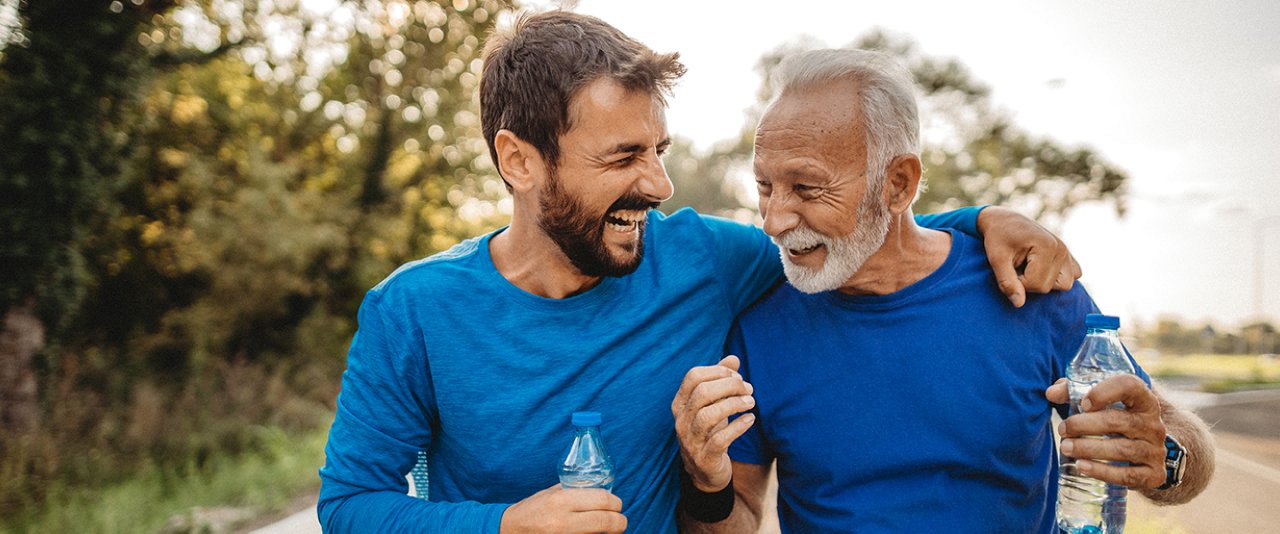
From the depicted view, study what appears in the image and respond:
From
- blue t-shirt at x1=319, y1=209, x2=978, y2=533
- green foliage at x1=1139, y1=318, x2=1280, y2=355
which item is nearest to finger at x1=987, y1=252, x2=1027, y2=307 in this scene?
blue t-shirt at x1=319, y1=209, x2=978, y2=533

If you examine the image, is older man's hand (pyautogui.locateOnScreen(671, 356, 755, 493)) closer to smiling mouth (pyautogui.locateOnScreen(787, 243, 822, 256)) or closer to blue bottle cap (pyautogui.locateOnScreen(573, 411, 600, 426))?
blue bottle cap (pyautogui.locateOnScreen(573, 411, 600, 426))

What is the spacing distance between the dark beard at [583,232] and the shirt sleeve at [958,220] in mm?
1079

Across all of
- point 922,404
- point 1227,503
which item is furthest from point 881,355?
point 1227,503

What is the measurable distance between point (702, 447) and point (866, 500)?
0.62 meters

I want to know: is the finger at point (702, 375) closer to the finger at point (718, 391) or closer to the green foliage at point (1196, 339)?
the finger at point (718, 391)

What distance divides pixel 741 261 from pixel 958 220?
2.52 feet

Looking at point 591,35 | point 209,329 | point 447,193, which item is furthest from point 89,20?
point 591,35

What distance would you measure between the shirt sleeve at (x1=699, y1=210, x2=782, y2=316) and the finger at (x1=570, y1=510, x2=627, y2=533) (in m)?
0.94

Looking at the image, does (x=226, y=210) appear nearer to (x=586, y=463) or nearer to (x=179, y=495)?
(x=179, y=495)

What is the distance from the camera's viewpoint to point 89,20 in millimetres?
9414

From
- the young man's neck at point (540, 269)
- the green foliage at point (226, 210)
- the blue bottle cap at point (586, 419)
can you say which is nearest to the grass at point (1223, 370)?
the green foliage at point (226, 210)

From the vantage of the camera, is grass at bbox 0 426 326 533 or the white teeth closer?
the white teeth

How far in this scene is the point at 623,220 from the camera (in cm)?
242

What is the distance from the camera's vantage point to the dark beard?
2.36 metres
